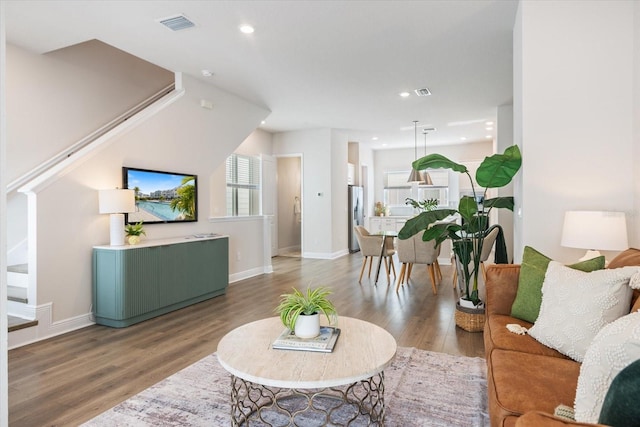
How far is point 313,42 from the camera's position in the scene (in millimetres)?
3807

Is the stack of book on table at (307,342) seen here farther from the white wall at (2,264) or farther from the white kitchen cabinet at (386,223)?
the white kitchen cabinet at (386,223)

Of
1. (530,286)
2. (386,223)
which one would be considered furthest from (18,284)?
(386,223)

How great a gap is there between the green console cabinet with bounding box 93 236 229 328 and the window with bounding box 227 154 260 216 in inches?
101

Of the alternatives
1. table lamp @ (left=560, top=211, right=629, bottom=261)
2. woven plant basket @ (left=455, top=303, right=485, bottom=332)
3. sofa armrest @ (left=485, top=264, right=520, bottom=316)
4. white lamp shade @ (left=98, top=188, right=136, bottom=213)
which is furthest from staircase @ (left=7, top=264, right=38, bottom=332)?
table lamp @ (left=560, top=211, right=629, bottom=261)

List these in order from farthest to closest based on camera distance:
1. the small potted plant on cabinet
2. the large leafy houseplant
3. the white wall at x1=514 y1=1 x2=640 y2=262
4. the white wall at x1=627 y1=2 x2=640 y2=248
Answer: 1. the small potted plant on cabinet
2. the large leafy houseplant
3. the white wall at x1=514 y1=1 x2=640 y2=262
4. the white wall at x1=627 y1=2 x2=640 y2=248

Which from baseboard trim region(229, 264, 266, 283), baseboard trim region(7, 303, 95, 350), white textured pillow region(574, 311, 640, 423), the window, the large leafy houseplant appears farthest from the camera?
the window

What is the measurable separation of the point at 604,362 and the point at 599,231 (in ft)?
5.85

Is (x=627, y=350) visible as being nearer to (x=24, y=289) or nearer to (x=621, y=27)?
(x=621, y=27)

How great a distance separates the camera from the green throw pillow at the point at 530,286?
220 centimetres

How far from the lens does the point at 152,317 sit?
3.96 metres

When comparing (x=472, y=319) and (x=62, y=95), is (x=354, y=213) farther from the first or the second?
(x=62, y=95)

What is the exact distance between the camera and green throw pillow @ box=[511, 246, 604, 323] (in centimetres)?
220

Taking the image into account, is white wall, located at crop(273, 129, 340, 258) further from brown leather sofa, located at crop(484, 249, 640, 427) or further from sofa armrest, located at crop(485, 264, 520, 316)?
brown leather sofa, located at crop(484, 249, 640, 427)

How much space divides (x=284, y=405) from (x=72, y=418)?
1195 millimetres
